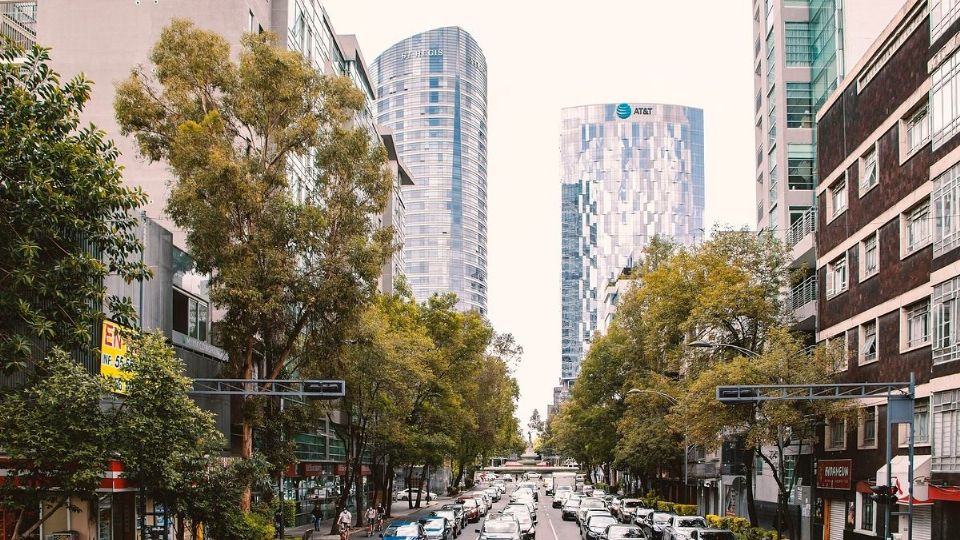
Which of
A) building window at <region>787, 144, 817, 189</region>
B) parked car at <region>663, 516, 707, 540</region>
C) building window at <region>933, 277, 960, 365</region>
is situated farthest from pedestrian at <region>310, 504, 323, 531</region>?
building window at <region>933, 277, 960, 365</region>

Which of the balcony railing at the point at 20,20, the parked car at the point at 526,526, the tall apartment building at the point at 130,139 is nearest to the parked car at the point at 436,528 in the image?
the parked car at the point at 526,526

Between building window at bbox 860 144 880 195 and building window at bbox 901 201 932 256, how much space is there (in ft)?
9.62

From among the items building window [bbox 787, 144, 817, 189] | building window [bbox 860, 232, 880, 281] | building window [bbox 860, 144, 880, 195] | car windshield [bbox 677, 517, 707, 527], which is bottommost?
car windshield [bbox 677, 517, 707, 527]

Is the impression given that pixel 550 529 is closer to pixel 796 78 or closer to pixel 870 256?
pixel 870 256

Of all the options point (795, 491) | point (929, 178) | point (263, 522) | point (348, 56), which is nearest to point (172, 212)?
point (263, 522)

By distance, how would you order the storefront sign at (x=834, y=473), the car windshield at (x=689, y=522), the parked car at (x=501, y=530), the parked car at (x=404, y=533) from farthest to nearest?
the car windshield at (x=689, y=522)
the storefront sign at (x=834, y=473)
the parked car at (x=404, y=533)
the parked car at (x=501, y=530)

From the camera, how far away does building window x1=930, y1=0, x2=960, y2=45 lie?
26734 mm

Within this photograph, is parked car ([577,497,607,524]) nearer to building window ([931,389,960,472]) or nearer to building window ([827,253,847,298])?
building window ([827,253,847,298])

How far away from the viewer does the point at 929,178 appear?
1146 inches

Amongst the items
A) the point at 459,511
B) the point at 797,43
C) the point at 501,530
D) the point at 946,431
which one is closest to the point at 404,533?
the point at 501,530

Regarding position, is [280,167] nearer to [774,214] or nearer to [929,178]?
[929,178]

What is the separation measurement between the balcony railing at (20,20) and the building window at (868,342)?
36.2m

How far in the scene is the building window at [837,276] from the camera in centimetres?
3788

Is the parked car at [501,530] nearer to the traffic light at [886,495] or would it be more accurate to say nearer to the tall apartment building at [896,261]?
the tall apartment building at [896,261]
